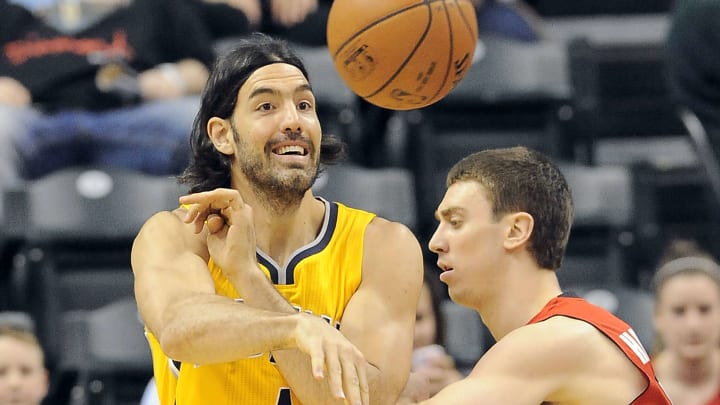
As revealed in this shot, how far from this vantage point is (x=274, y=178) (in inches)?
156

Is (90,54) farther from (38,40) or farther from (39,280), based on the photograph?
(39,280)

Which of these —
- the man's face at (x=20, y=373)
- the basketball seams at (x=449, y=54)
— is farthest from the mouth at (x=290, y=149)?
the man's face at (x=20, y=373)

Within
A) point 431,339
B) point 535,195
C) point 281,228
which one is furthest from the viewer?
point 431,339

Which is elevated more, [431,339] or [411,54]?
[411,54]

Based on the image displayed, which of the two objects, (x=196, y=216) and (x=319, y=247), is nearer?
(x=196, y=216)

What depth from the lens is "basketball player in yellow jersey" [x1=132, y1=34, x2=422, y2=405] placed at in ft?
12.2

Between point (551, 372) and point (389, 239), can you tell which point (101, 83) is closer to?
point (389, 239)

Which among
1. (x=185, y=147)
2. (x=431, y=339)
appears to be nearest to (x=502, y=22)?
(x=185, y=147)

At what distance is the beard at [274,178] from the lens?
397cm

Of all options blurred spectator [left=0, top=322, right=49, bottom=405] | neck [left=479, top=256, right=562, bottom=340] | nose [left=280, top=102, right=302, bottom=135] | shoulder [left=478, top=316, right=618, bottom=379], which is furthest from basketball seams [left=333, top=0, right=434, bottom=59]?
blurred spectator [left=0, top=322, right=49, bottom=405]

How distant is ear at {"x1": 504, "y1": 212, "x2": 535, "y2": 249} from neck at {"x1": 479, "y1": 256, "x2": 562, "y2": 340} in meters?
0.05

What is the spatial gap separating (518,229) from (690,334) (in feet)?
7.01

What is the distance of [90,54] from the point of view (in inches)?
274

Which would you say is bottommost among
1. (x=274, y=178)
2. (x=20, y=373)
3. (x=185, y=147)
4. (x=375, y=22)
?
(x=20, y=373)
